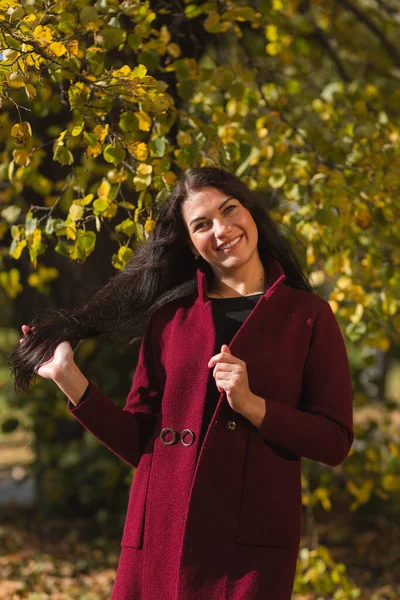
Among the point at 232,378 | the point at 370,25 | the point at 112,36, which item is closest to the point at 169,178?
the point at 112,36

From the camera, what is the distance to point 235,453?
2287 mm

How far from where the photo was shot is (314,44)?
18.5 ft

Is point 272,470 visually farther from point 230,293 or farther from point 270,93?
point 270,93

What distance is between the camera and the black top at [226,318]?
7.75 feet

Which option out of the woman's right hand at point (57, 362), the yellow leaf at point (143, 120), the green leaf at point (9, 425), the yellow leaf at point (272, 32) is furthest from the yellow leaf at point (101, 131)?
the green leaf at point (9, 425)

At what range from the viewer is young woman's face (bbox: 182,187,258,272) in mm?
2416

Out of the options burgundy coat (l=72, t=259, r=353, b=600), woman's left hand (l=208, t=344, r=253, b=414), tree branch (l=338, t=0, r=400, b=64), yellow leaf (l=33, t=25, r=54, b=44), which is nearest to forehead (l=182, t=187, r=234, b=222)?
burgundy coat (l=72, t=259, r=353, b=600)

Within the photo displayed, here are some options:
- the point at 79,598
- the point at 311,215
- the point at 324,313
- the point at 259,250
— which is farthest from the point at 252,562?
the point at 79,598

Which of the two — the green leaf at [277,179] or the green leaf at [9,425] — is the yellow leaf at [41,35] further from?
the green leaf at [9,425]

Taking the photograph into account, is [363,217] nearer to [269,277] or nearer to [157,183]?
[157,183]

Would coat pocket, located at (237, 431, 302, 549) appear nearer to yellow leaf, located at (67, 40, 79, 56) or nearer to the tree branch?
yellow leaf, located at (67, 40, 79, 56)

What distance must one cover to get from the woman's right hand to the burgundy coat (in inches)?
4.3

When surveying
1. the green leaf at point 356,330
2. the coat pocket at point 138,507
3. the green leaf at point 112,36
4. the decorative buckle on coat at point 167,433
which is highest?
the green leaf at point 112,36

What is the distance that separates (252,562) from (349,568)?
12.7 feet
